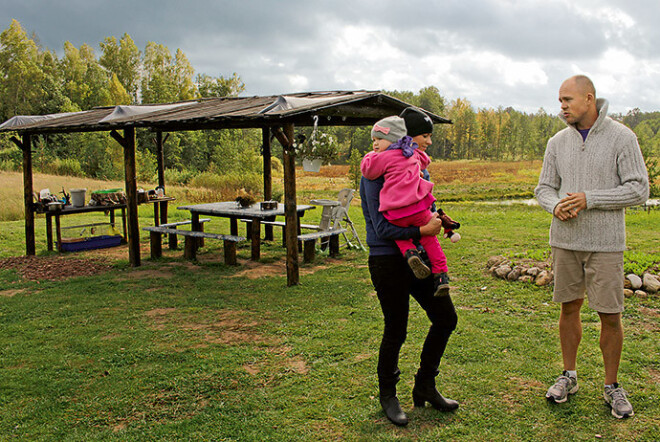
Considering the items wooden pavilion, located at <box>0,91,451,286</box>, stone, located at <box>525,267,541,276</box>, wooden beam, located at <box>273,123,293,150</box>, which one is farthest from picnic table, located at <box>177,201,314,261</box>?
stone, located at <box>525,267,541,276</box>

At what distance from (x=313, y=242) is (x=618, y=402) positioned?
5.60 metres

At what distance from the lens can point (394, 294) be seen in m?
2.93

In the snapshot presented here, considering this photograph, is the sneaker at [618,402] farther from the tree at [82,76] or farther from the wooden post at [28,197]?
the tree at [82,76]

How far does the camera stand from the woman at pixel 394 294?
285 centimetres

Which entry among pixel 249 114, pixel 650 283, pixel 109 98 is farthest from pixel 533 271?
pixel 109 98

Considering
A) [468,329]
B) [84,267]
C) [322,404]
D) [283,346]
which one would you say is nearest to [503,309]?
[468,329]

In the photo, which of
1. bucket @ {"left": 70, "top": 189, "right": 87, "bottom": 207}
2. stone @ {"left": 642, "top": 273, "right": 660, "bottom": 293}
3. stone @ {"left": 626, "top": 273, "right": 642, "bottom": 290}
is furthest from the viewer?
bucket @ {"left": 70, "top": 189, "right": 87, "bottom": 207}

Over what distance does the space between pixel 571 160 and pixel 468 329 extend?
213cm

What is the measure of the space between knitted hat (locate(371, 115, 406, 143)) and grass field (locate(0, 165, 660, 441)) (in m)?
1.67

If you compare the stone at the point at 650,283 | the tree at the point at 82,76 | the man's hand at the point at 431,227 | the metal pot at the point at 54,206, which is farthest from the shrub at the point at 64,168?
the man's hand at the point at 431,227

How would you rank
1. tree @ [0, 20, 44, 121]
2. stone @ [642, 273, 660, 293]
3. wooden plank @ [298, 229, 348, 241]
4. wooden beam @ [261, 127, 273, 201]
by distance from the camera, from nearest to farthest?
stone @ [642, 273, 660, 293] → wooden plank @ [298, 229, 348, 241] → wooden beam @ [261, 127, 273, 201] → tree @ [0, 20, 44, 121]

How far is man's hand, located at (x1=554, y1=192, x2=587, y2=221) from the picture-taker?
296cm

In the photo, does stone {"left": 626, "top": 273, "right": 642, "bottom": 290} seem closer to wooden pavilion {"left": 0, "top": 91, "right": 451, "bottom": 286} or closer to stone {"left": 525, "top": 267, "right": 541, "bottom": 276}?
stone {"left": 525, "top": 267, "right": 541, "bottom": 276}

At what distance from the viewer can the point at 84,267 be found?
830 cm
